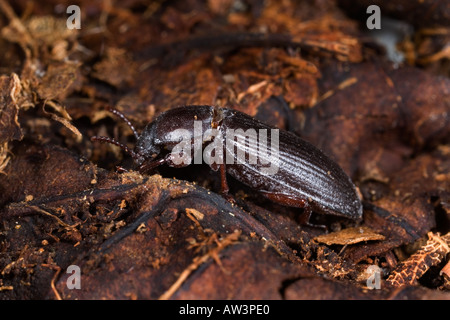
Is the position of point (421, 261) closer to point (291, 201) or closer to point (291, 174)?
point (291, 201)

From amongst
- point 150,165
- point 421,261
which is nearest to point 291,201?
point 421,261

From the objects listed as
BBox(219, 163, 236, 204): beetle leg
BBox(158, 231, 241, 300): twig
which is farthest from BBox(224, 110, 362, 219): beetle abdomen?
BBox(158, 231, 241, 300): twig

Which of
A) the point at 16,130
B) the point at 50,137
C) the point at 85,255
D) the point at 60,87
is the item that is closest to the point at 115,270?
the point at 85,255

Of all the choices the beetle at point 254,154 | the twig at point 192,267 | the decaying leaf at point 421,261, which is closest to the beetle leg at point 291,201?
the beetle at point 254,154

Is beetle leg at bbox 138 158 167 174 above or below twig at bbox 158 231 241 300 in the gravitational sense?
above

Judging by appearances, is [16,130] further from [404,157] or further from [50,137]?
[404,157]

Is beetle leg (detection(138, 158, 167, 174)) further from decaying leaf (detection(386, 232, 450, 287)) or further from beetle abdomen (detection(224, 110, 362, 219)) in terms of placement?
decaying leaf (detection(386, 232, 450, 287))

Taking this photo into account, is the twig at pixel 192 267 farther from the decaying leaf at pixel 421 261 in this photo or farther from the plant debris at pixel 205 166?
the decaying leaf at pixel 421 261

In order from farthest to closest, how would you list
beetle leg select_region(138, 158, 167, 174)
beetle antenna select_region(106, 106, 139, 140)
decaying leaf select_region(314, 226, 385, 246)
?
beetle antenna select_region(106, 106, 139, 140), beetle leg select_region(138, 158, 167, 174), decaying leaf select_region(314, 226, 385, 246)
